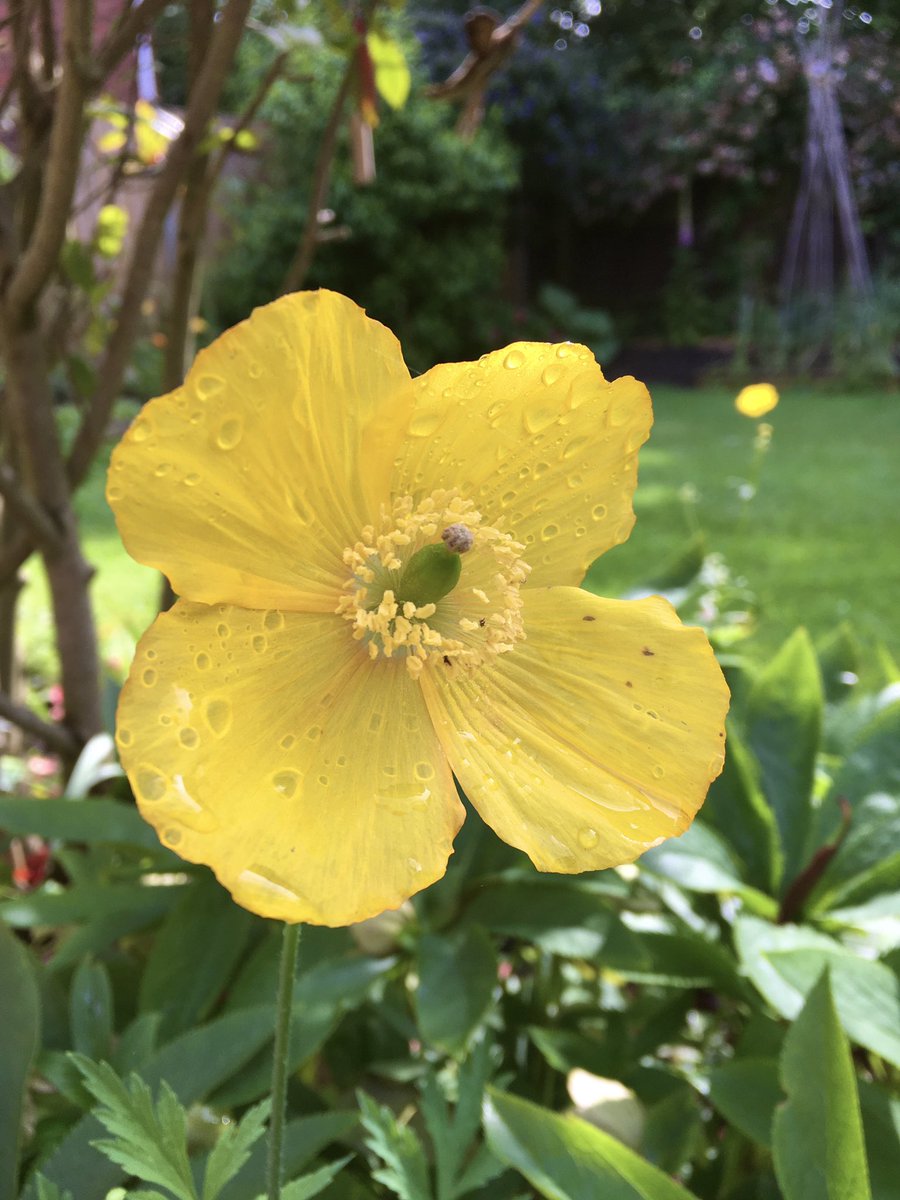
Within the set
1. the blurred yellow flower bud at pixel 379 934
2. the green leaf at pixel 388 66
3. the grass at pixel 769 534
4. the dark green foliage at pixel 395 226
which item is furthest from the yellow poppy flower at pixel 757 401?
the dark green foliage at pixel 395 226

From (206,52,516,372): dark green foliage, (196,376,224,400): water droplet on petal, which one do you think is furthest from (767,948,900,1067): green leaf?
(206,52,516,372): dark green foliage

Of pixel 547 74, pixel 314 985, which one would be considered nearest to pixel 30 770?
pixel 314 985

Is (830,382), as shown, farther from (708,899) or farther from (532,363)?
(532,363)

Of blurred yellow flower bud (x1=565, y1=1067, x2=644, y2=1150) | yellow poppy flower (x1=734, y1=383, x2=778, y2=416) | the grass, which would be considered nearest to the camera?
blurred yellow flower bud (x1=565, y1=1067, x2=644, y2=1150)

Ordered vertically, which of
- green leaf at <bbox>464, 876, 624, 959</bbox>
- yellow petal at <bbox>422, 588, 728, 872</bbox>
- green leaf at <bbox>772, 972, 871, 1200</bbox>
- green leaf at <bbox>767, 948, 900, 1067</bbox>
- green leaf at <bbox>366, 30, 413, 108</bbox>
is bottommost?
green leaf at <bbox>464, 876, 624, 959</bbox>

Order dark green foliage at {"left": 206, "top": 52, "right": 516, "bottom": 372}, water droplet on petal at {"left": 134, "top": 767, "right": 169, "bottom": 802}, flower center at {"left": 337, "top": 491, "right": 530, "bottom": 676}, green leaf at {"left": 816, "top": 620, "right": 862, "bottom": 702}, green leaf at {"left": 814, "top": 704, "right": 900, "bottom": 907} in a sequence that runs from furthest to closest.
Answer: dark green foliage at {"left": 206, "top": 52, "right": 516, "bottom": 372}, green leaf at {"left": 816, "top": 620, "right": 862, "bottom": 702}, green leaf at {"left": 814, "top": 704, "right": 900, "bottom": 907}, flower center at {"left": 337, "top": 491, "right": 530, "bottom": 676}, water droplet on petal at {"left": 134, "top": 767, "right": 169, "bottom": 802}

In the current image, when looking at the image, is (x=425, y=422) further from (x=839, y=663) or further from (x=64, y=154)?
(x=839, y=663)

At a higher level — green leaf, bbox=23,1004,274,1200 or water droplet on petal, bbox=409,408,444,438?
water droplet on petal, bbox=409,408,444,438

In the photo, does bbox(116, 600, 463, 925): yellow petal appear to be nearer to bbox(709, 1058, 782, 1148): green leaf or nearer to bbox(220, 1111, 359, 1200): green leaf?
bbox(220, 1111, 359, 1200): green leaf
